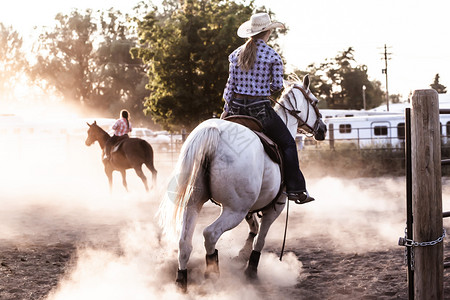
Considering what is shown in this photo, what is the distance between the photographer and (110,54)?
5459 cm

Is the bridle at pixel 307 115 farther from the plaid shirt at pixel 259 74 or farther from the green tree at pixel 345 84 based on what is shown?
the green tree at pixel 345 84

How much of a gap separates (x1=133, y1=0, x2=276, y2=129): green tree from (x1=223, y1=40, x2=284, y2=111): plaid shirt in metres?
22.4

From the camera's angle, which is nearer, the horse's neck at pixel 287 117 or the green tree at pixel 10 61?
the horse's neck at pixel 287 117

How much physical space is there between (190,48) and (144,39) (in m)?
3.05

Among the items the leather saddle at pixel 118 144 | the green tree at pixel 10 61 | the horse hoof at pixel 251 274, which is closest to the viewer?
the horse hoof at pixel 251 274

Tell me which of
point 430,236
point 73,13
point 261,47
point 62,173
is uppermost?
point 73,13

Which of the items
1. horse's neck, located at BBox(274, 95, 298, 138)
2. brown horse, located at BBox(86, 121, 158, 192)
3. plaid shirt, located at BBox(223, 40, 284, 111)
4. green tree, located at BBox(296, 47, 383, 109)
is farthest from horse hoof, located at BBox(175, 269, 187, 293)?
green tree, located at BBox(296, 47, 383, 109)

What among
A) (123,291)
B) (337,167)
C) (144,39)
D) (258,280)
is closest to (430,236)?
(258,280)

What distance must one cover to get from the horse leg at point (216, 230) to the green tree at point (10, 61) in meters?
49.2

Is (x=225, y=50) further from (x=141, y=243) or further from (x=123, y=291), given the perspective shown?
(x=123, y=291)

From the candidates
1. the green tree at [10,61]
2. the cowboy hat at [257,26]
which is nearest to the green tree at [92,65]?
the green tree at [10,61]

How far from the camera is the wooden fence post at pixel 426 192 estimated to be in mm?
3727

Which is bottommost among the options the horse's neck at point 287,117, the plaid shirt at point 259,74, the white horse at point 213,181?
the white horse at point 213,181

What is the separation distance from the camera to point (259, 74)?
5141 millimetres
